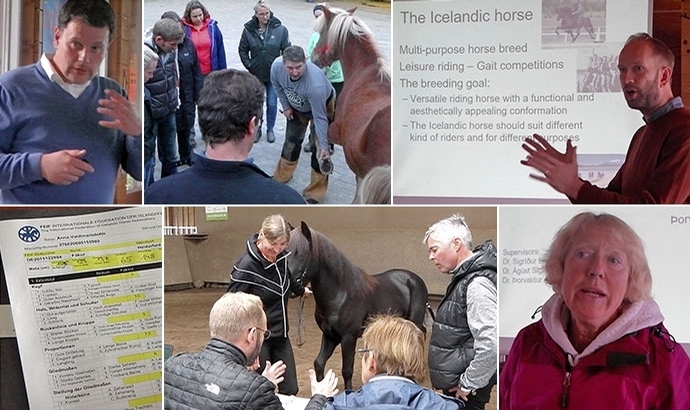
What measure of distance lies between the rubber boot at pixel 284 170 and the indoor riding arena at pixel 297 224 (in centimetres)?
9

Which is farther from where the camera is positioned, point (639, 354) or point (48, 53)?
point (48, 53)

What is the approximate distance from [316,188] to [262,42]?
1.58 ft

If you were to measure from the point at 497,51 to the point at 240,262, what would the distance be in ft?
3.36

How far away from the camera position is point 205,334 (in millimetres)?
2898

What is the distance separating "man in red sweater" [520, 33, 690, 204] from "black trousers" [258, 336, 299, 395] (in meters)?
1.14

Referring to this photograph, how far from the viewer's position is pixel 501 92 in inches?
110

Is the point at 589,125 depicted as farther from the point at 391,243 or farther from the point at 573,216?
the point at 391,243

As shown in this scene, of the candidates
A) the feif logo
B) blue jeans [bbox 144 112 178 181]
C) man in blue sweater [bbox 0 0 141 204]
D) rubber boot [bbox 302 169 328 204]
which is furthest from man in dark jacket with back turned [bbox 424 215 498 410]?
the feif logo

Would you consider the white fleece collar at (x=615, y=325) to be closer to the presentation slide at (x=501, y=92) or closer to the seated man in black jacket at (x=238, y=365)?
the presentation slide at (x=501, y=92)

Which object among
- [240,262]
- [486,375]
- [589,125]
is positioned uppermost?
[589,125]

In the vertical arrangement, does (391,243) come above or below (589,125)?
below

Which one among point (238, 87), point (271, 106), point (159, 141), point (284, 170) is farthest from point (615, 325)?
point (159, 141)

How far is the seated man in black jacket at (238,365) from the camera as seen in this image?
2859 mm

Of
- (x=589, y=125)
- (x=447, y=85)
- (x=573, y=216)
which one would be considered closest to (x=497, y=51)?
(x=447, y=85)
